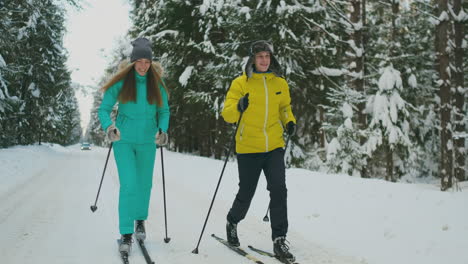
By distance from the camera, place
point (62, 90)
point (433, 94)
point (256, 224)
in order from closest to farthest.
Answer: point (256, 224)
point (433, 94)
point (62, 90)

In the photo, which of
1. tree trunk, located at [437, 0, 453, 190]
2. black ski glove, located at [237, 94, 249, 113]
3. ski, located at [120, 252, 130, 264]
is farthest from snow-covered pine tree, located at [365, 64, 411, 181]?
ski, located at [120, 252, 130, 264]

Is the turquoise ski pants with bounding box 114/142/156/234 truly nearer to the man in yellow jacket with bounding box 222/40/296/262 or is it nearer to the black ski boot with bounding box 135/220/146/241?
the black ski boot with bounding box 135/220/146/241

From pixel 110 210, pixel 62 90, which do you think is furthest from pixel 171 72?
pixel 62 90

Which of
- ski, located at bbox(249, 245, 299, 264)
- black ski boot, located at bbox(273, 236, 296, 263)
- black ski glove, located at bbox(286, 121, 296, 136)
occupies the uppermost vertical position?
black ski glove, located at bbox(286, 121, 296, 136)

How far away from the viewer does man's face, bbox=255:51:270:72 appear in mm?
4273

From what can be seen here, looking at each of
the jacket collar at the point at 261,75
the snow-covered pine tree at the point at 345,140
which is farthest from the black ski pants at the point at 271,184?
the snow-covered pine tree at the point at 345,140

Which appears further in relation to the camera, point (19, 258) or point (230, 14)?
point (230, 14)

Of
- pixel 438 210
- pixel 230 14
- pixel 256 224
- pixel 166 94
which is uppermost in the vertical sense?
pixel 230 14

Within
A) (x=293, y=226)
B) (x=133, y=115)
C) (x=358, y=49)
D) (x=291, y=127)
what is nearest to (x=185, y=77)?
(x=358, y=49)

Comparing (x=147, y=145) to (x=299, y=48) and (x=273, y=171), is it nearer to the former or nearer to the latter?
(x=273, y=171)

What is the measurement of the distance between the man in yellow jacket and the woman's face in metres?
1.01

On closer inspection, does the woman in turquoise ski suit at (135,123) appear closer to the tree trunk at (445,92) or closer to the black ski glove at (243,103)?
the black ski glove at (243,103)

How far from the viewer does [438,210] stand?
5043mm

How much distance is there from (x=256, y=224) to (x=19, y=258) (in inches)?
124
